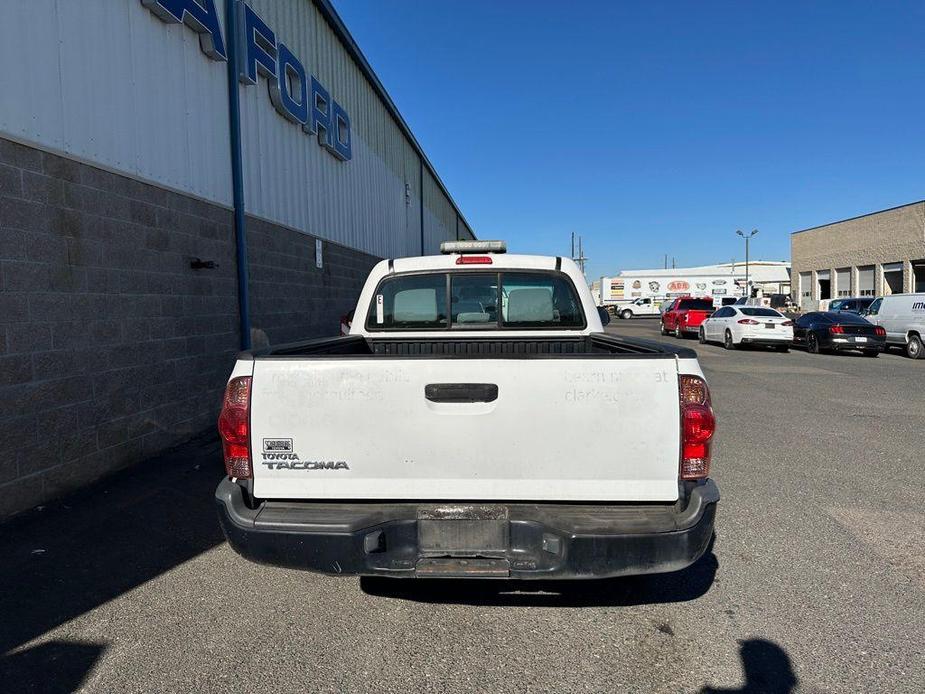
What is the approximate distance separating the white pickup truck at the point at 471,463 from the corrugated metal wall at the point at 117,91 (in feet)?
12.4

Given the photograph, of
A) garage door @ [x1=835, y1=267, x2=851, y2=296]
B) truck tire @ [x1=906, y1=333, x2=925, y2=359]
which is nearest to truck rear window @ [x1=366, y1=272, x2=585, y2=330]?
truck tire @ [x1=906, y1=333, x2=925, y2=359]

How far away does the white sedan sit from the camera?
1803 cm

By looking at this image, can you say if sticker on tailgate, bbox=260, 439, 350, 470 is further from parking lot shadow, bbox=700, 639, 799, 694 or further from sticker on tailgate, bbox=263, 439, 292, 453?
parking lot shadow, bbox=700, 639, 799, 694

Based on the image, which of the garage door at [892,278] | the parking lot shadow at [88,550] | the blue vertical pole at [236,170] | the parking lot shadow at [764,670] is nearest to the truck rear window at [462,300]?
the parking lot shadow at [88,550]

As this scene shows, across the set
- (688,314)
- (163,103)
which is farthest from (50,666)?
(688,314)

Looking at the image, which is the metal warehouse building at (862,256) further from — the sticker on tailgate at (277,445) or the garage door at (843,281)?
the sticker on tailgate at (277,445)

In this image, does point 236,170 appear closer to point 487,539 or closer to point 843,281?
point 487,539

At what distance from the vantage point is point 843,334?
16.6 metres

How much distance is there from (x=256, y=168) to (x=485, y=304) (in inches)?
222

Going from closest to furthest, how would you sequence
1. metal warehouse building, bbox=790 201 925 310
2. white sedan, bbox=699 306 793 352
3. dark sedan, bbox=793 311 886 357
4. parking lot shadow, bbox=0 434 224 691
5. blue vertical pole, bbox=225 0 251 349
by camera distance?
parking lot shadow, bbox=0 434 224 691
blue vertical pole, bbox=225 0 251 349
dark sedan, bbox=793 311 886 357
white sedan, bbox=699 306 793 352
metal warehouse building, bbox=790 201 925 310

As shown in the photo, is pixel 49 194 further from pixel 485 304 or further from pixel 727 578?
pixel 727 578

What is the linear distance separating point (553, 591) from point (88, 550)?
3.07m

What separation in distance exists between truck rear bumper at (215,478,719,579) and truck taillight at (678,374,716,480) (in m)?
0.12

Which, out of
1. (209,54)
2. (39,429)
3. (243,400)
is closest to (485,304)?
(243,400)
